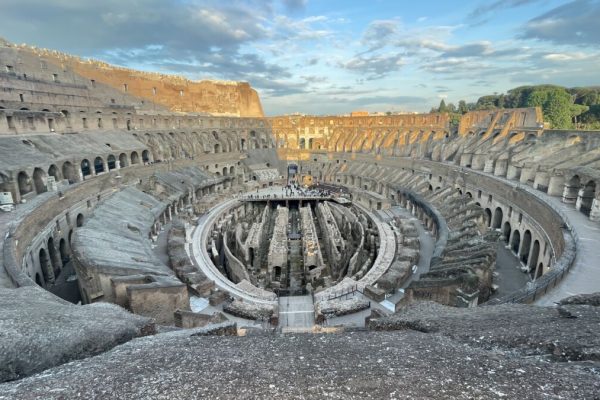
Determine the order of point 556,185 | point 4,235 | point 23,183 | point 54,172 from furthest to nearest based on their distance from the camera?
point 54,172 < point 556,185 < point 23,183 < point 4,235

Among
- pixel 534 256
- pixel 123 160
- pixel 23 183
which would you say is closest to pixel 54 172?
pixel 23 183

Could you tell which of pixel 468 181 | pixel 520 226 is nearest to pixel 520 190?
pixel 520 226

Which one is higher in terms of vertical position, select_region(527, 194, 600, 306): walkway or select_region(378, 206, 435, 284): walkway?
select_region(527, 194, 600, 306): walkway

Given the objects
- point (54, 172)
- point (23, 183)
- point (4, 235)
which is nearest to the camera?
point (4, 235)

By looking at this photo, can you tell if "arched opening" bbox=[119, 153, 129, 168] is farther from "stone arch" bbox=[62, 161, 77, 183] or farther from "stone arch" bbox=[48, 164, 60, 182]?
"stone arch" bbox=[48, 164, 60, 182]

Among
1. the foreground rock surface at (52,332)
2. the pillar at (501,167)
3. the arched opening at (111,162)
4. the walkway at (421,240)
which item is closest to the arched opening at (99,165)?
the arched opening at (111,162)

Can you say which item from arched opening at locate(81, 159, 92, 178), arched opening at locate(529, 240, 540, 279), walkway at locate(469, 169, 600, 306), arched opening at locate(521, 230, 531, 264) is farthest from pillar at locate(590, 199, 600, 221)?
arched opening at locate(81, 159, 92, 178)

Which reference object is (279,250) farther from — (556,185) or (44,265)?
(556,185)

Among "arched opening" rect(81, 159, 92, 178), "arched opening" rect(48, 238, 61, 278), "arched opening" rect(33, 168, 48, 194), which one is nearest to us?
"arched opening" rect(48, 238, 61, 278)
